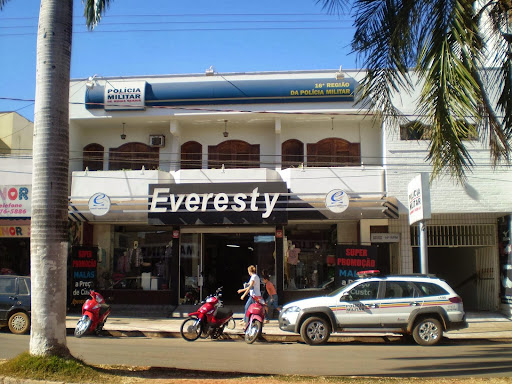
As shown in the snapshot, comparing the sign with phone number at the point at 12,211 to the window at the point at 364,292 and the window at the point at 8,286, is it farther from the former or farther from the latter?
the window at the point at 364,292

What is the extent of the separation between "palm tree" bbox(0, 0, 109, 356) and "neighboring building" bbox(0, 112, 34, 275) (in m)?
11.7

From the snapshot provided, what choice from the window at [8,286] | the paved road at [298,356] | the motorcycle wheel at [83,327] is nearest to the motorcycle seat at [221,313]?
the paved road at [298,356]

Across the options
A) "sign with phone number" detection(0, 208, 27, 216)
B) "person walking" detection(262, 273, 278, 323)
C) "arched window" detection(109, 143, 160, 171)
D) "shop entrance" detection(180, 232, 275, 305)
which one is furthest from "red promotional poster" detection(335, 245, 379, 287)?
"sign with phone number" detection(0, 208, 27, 216)

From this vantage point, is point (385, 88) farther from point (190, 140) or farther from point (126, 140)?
point (126, 140)

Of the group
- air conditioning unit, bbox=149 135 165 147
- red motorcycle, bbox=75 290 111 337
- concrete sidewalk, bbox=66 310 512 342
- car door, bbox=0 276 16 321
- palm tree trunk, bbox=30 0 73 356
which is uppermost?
air conditioning unit, bbox=149 135 165 147

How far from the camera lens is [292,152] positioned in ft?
66.8

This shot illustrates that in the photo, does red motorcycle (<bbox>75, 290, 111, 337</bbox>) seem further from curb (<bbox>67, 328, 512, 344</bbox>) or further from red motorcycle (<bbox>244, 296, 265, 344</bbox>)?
red motorcycle (<bbox>244, 296, 265, 344</bbox>)

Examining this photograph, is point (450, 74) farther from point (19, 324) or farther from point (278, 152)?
point (278, 152)

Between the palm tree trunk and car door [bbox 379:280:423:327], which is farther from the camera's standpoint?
car door [bbox 379:280:423:327]

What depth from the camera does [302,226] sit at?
2008 cm

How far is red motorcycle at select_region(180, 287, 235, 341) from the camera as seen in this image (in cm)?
1287

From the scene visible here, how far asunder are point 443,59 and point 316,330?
23.6 ft

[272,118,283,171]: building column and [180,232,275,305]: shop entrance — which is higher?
[272,118,283,171]: building column

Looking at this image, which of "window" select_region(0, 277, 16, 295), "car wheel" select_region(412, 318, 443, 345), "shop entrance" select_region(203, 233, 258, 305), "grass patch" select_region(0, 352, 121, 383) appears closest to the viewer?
"grass patch" select_region(0, 352, 121, 383)
